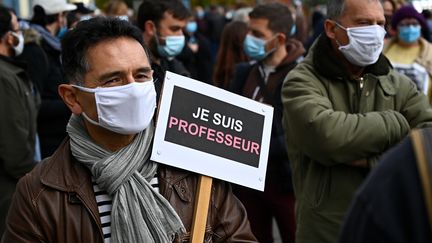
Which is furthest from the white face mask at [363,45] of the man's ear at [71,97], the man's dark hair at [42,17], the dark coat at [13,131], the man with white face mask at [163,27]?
the man's dark hair at [42,17]

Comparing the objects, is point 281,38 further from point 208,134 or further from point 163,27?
point 208,134

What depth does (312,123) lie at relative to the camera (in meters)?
3.32

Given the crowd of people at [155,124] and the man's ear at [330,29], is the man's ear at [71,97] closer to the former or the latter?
the crowd of people at [155,124]

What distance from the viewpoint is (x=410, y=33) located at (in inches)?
248

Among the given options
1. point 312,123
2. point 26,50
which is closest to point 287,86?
point 312,123

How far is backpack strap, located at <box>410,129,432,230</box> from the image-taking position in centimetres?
130

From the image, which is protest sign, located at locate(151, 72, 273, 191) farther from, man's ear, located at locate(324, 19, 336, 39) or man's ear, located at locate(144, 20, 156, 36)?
man's ear, located at locate(144, 20, 156, 36)

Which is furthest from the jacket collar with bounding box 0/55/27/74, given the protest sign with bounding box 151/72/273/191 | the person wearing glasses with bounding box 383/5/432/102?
the person wearing glasses with bounding box 383/5/432/102

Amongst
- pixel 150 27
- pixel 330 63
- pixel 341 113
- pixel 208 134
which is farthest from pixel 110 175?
pixel 150 27

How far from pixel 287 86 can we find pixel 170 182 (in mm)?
1263

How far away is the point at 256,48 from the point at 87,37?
3064mm

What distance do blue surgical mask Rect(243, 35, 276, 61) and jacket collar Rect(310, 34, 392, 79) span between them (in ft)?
5.59

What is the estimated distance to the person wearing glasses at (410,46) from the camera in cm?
577

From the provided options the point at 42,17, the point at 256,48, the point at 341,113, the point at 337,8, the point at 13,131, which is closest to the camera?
the point at 341,113
